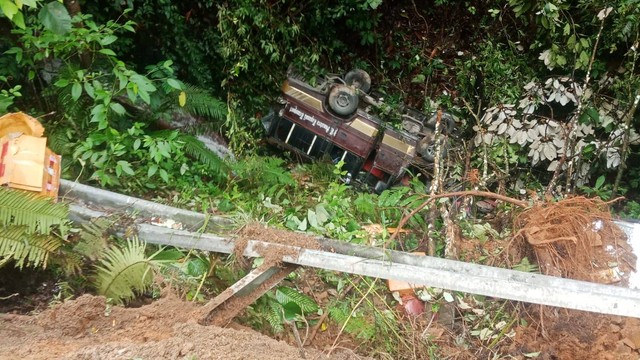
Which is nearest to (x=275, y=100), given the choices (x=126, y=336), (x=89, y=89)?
(x=89, y=89)

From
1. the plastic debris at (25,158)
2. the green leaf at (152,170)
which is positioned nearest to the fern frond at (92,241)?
the plastic debris at (25,158)

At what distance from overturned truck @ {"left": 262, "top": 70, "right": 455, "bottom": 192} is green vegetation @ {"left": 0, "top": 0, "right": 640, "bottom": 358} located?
0.21 meters

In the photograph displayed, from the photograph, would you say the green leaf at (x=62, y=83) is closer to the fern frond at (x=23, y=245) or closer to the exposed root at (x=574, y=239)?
the fern frond at (x=23, y=245)

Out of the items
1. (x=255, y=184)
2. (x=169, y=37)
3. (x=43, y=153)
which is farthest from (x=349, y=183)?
(x=43, y=153)

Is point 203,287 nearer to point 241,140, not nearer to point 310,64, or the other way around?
point 241,140

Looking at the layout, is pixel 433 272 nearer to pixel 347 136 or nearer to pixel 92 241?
pixel 92 241

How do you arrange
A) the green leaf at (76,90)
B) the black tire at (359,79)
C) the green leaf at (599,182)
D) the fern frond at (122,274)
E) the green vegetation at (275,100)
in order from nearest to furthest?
the fern frond at (122,274) → the green vegetation at (275,100) → the green leaf at (76,90) → the green leaf at (599,182) → the black tire at (359,79)

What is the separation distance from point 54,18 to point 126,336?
1651 millimetres

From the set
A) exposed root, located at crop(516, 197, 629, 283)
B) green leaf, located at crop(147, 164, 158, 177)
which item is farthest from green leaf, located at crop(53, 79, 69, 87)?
exposed root, located at crop(516, 197, 629, 283)

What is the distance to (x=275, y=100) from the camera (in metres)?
5.45

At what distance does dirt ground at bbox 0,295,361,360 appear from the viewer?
2289mm

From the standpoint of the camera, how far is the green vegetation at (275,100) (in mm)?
3229

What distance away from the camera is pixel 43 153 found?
10.6 ft

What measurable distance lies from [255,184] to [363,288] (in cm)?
142
